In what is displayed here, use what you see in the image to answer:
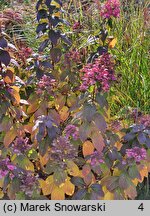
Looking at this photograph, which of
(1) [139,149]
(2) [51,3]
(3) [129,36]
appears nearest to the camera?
(1) [139,149]

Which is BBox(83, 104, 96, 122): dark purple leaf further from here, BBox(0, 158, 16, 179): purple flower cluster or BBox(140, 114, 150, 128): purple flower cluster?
BBox(0, 158, 16, 179): purple flower cluster

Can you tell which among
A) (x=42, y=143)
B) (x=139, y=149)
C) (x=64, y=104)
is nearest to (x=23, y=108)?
(x=64, y=104)

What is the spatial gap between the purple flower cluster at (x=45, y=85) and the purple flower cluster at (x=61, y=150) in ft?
0.90

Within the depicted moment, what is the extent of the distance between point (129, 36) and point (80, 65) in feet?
3.08

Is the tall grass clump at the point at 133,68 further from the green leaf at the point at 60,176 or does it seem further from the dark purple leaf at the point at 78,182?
the green leaf at the point at 60,176

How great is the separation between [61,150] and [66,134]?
0.11 m

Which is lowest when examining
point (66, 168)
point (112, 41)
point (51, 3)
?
point (66, 168)

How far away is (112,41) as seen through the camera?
230 cm

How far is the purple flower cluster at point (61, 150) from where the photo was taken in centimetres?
194

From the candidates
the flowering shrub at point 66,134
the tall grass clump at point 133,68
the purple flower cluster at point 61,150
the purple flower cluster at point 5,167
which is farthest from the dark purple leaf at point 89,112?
the tall grass clump at point 133,68

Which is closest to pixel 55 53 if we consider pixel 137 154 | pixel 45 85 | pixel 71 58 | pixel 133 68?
pixel 71 58

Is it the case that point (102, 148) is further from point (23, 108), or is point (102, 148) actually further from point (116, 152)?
point (23, 108)

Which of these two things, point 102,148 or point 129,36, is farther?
point 129,36

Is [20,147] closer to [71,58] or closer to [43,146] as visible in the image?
[43,146]
